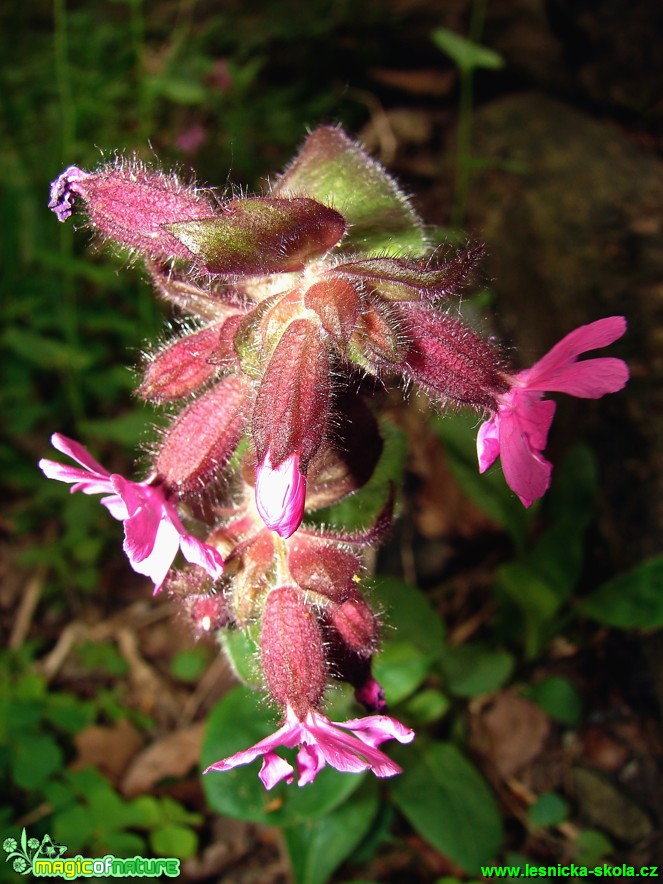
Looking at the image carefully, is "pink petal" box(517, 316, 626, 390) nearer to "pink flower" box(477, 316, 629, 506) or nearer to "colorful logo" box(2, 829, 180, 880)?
"pink flower" box(477, 316, 629, 506)

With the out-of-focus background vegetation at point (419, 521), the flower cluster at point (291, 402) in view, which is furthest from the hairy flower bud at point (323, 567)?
the out-of-focus background vegetation at point (419, 521)

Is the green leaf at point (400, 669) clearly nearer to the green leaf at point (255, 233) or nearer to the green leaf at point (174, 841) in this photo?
the green leaf at point (174, 841)

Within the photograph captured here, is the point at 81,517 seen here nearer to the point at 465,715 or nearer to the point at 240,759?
the point at 465,715

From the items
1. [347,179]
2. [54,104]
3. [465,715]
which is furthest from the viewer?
[54,104]

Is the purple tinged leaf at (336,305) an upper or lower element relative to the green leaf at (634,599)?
upper

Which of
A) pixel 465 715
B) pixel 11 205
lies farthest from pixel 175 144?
pixel 465 715

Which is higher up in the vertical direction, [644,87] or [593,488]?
[644,87]

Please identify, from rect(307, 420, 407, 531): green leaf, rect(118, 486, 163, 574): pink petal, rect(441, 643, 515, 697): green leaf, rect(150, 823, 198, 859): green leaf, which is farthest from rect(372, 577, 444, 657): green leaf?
rect(118, 486, 163, 574): pink petal

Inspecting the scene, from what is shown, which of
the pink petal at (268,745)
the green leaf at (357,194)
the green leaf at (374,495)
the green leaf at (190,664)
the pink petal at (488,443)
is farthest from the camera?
the green leaf at (190,664)
